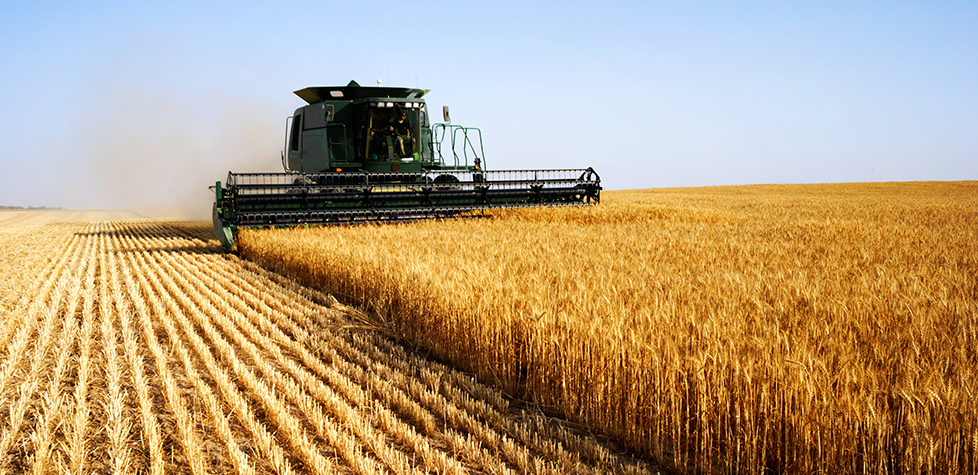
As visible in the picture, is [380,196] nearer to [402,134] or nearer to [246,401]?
[402,134]

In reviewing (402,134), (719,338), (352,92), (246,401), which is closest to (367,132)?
(402,134)

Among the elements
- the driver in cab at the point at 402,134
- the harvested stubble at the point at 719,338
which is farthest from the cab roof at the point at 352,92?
the harvested stubble at the point at 719,338

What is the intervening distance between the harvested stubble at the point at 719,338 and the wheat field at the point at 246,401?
26 centimetres

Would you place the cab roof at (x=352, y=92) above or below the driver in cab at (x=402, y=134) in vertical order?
above

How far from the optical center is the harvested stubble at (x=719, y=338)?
248 centimetres

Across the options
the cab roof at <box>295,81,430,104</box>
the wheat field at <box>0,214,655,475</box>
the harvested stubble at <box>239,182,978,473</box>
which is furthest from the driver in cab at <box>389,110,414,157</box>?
the wheat field at <box>0,214,655,475</box>

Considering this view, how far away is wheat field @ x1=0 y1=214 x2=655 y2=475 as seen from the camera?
10.2ft

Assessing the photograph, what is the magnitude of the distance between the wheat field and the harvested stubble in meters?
0.26

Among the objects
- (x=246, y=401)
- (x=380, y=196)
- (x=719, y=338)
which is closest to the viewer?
(x=719, y=338)

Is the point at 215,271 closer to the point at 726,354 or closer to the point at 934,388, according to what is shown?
the point at 726,354

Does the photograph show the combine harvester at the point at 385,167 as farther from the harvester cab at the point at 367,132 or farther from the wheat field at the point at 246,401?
the wheat field at the point at 246,401

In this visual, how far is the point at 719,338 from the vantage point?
3312 millimetres

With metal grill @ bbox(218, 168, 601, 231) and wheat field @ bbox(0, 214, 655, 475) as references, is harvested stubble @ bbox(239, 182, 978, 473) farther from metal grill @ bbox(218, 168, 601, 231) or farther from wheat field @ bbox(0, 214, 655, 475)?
metal grill @ bbox(218, 168, 601, 231)

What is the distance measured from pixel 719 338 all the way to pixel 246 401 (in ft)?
8.65
